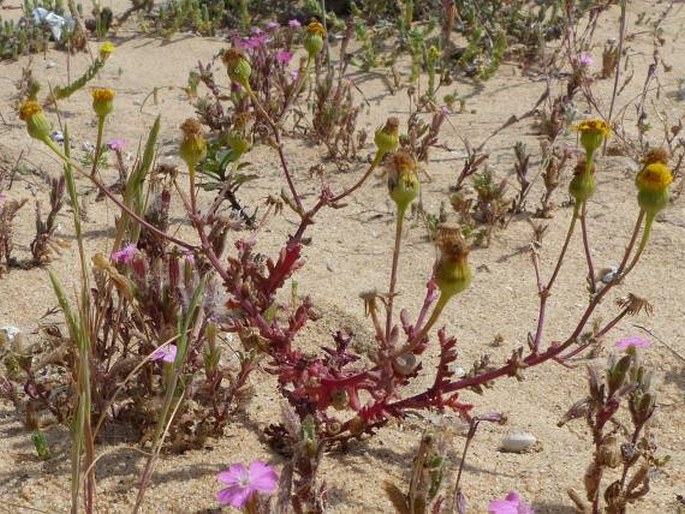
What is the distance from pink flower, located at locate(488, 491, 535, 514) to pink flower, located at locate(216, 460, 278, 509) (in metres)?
0.44

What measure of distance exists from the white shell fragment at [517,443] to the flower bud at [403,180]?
0.65 meters

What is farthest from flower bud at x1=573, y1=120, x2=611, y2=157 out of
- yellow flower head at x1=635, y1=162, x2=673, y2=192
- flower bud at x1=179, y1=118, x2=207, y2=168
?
flower bud at x1=179, y1=118, x2=207, y2=168

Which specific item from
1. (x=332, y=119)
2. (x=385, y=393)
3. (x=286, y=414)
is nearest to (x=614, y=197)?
(x=332, y=119)

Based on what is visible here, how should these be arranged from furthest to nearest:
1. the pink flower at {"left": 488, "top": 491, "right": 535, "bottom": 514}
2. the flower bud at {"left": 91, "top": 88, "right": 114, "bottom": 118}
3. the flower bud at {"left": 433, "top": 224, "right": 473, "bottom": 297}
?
the flower bud at {"left": 91, "top": 88, "right": 114, "bottom": 118}
the pink flower at {"left": 488, "top": 491, "right": 535, "bottom": 514}
the flower bud at {"left": 433, "top": 224, "right": 473, "bottom": 297}

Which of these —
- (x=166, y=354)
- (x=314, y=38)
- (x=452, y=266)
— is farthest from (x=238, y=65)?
(x=452, y=266)

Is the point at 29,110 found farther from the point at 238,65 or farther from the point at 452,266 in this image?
the point at 452,266

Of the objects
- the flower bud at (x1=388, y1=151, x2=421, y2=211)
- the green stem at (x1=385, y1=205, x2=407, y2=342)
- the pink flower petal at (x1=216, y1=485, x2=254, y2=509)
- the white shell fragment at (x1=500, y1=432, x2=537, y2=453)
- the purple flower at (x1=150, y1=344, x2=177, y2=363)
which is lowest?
the white shell fragment at (x1=500, y1=432, x2=537, y2=453)

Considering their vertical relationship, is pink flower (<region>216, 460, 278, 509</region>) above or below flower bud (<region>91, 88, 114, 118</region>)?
below

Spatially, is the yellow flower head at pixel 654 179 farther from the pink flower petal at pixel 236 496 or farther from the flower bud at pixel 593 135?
the pink flower petal at pixel 236 496

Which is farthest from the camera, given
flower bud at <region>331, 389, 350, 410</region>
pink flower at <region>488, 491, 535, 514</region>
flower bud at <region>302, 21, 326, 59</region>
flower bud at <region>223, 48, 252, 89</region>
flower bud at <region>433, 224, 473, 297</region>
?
flower bud at <region>302, 21, 326, 59</region>

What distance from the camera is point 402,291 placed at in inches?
119

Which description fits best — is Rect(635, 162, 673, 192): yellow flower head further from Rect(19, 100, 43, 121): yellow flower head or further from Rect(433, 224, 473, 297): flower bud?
Rect(19, 100, 43, 121): yellow flower head

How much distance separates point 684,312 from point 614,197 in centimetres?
84

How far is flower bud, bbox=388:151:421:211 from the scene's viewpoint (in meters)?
1.94
